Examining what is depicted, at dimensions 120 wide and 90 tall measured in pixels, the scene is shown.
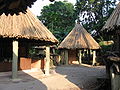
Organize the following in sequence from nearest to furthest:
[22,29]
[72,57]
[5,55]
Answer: [22,29], [5,55], [72,57]

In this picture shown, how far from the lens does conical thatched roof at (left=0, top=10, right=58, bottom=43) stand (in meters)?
13.0

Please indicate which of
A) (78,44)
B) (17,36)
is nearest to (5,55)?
(17,36)

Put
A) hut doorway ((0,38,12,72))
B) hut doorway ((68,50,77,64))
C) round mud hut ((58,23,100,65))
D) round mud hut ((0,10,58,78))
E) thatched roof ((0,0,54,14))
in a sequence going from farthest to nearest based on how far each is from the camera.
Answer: hut doorway ((68,50,77,64)) < round mud hut ((58,23,100,65)) < hut doorway ((0,38,12,72)) < round mud hut ((0,10,58,78)) < thatched roof ((0,0,54,14))

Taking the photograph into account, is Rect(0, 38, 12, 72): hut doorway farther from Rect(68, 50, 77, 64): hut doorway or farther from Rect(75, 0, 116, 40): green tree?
Rect(75, 0, 116, 40): green tree

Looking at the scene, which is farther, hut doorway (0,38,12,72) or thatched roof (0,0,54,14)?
hut doorway (0,38,12,72)

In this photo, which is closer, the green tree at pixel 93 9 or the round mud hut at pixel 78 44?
the round mud hut at pixel 78 44

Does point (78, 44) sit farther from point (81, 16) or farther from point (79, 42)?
point (81, 16)

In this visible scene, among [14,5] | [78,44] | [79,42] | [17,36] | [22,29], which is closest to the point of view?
[14,5]

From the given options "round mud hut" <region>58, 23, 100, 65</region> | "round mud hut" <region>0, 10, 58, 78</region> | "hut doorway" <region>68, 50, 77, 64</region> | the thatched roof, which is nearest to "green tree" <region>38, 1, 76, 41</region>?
"hut doorway" <region>68, 50, 77, 64</region>

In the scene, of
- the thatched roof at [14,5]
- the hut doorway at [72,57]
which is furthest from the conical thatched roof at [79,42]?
the thatched roof at [14,5]

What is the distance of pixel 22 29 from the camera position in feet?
44.7

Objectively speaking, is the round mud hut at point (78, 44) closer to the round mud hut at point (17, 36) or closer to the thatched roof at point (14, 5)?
the round mud hut at point (17, 36)

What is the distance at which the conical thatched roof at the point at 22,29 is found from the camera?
1296 cm

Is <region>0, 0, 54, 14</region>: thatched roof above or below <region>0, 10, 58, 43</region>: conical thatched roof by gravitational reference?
below
